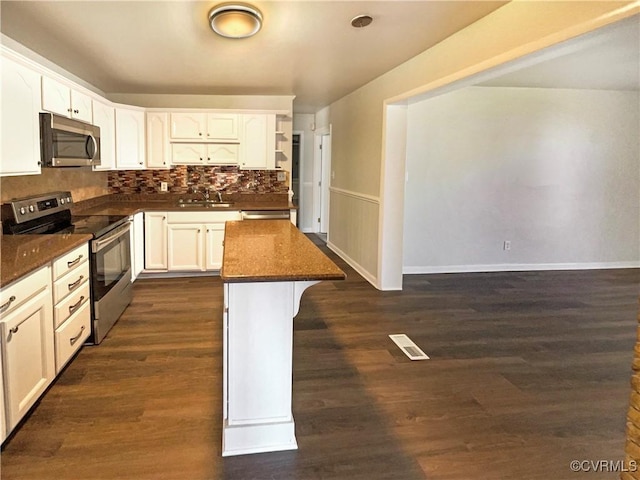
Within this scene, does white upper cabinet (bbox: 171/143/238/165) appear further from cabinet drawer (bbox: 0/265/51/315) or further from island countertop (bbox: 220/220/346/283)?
cabinet drawer (bbox: 0/265/51/315)

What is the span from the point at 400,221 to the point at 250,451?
10.8 feet

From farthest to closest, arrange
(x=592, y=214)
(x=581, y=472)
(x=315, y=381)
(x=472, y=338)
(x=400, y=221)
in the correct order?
(x=592, y=214) < (x=400, y=221) < (x=472, y=338) < (x=315, y=381) < (x=581, y=472)

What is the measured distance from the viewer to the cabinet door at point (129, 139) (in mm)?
5109

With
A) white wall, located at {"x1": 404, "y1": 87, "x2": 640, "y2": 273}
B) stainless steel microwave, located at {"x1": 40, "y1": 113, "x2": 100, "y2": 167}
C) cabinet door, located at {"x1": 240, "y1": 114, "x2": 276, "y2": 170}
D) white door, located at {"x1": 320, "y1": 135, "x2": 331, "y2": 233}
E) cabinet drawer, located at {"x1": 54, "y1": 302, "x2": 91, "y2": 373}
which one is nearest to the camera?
cabinet drawer, located at {"x1": 54, "y1": 302, "x2": 91, "y2": 373}

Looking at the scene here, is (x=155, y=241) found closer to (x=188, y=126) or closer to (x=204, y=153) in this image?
(x=204, y=153)

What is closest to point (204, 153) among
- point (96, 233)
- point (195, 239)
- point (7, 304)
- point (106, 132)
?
point (195, 239)

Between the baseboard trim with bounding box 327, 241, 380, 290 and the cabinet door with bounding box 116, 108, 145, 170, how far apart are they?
2.82 meters

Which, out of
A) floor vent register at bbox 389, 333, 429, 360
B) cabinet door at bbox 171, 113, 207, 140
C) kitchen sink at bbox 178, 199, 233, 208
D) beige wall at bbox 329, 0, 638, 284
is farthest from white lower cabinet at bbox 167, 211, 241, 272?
floor vent register at bbox 389, 333, 429, 360

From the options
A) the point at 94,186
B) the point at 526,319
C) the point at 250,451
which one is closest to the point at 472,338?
the point at 526,319

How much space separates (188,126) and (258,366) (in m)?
4.07

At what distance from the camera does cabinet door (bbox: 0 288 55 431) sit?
2176 millimetres

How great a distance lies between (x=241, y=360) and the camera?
2.20 metres

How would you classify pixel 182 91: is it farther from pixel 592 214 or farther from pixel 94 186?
pixel 592 214

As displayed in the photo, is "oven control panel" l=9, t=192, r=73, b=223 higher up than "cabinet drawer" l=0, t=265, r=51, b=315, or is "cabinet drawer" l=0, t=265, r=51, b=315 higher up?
"oven control panel" l=9, t=192, r=73, b=223
